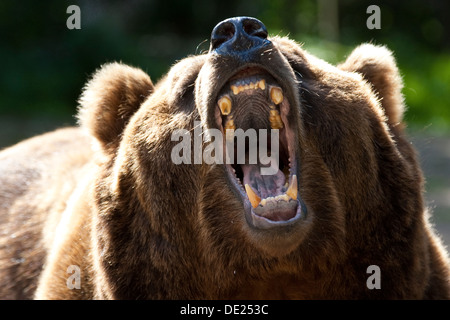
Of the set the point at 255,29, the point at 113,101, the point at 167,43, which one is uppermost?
the point at 167,43

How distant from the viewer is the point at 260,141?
13.4 feet

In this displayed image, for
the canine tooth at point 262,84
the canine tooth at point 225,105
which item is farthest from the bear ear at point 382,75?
the canine tooth at point 225,105

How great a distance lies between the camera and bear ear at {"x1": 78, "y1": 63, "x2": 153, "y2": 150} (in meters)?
4.58

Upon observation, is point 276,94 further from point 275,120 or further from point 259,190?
point 259,190

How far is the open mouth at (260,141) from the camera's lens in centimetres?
374

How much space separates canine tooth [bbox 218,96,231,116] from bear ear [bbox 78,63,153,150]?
2.87 feet

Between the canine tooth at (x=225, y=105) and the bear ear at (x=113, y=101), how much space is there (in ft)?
2.87

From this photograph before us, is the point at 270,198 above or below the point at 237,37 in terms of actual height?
below

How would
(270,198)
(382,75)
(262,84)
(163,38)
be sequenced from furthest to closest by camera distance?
1. (163,38)
2. (382,75)
3. (262,84)
4. (270,198)

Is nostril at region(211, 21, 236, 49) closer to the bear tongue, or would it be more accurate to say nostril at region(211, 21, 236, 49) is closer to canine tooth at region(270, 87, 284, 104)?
canine tooth at region(270, 87, 284, 104)

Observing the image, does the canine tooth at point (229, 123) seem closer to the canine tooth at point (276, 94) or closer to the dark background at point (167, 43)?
the canine tooth at point (276, 94)

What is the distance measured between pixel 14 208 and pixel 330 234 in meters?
2.85

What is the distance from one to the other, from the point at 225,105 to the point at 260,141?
0.33 metres

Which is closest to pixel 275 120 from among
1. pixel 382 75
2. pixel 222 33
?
pixel 222 33
